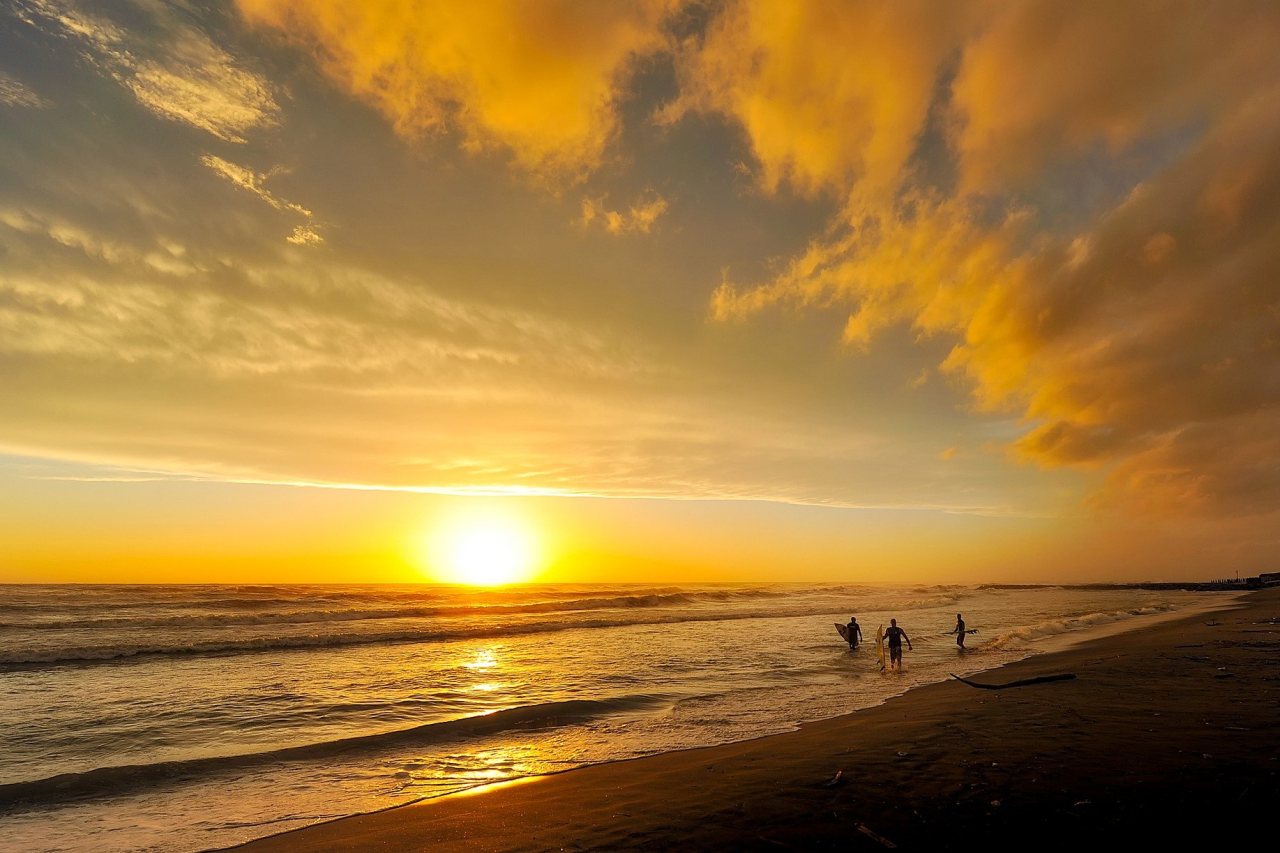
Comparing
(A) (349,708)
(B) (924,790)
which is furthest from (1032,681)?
(A) (349,708)

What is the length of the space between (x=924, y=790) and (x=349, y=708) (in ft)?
57.7

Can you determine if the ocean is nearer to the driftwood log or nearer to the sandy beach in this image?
the sandy beach

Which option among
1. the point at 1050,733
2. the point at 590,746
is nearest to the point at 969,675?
the point at 1050,733

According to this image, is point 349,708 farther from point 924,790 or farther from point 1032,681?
point 1032,681

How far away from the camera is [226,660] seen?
3102 cm

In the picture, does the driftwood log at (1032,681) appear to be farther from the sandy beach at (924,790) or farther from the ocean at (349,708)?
the ocean at (349,708)

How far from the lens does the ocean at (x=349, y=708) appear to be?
11.3 meters

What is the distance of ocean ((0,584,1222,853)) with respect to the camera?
11.3 metres

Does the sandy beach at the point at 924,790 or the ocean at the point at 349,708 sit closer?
the sandy beach at the point at 924,790

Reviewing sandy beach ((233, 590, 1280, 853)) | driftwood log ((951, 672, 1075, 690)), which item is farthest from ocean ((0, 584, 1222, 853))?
driftwood log ((951, 672, 1075, 690))

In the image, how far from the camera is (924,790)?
28.4 ft

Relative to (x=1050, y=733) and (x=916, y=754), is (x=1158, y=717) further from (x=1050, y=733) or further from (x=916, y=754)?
(x=916, y=754)

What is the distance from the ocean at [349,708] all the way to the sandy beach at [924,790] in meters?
1.71

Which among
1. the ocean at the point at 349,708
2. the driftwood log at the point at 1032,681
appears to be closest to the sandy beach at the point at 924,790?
the ocean at the point at 349,708
